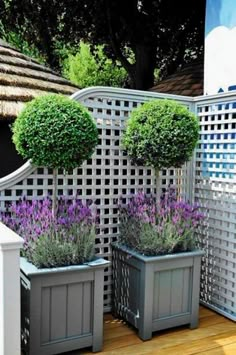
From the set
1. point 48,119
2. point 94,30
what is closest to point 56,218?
point 48,119

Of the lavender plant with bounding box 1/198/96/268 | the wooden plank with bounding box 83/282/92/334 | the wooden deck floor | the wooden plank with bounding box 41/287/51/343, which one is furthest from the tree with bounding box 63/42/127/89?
the wooden plank with bounding box 41/287/51/343

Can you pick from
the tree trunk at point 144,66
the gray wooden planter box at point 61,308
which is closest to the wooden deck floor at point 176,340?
the gray wooden planter box at point 61,308

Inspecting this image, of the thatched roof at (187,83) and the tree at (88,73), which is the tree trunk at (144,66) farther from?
the tree at (88,73)

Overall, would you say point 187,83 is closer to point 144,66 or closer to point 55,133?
point 144,66

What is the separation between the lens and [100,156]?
10.7 feet

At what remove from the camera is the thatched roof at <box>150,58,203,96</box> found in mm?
5763

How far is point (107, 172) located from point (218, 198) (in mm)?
1026

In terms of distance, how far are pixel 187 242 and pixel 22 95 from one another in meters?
2.34

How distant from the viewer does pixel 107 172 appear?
3.32m

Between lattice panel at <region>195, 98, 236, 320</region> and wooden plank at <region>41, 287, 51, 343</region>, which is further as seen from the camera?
lattice panel at <region>195, 98, 236, 320</region>

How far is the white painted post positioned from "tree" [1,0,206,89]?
6.19 metres

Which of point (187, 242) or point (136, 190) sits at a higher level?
point (136, 190)

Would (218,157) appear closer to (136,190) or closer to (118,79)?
(136,190)

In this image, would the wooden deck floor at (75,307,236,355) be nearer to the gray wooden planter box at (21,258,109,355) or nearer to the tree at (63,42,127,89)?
the gray wooden planter box at (21,258,109,355)
